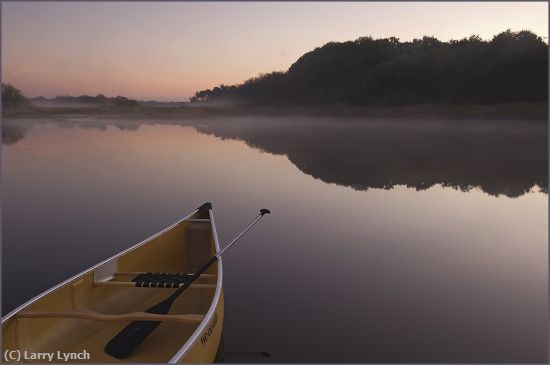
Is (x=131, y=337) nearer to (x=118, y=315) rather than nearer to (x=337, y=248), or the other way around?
(x=118, y=315)

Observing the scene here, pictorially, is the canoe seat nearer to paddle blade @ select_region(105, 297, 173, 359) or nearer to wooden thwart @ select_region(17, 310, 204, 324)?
paddle blade @ select_region(105, 297, 173, 359)

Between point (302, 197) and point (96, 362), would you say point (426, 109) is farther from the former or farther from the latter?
point (96, 362)

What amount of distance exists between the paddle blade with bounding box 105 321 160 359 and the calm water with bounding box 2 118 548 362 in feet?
3.26

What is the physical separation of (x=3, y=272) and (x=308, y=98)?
301ft

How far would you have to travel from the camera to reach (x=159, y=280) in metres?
6.03

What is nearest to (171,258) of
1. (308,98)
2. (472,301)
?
(472,301)

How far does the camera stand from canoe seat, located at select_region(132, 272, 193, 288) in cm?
575

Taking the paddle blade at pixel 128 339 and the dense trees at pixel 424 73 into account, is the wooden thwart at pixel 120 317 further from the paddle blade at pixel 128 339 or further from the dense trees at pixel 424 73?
the dense trees at pixel 424 73

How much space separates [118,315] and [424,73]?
75068 mm

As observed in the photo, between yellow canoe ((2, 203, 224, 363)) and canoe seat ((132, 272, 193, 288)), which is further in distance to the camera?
canoe seat ((132, 272, 193, 288))

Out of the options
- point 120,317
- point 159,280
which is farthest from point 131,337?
point 159,280

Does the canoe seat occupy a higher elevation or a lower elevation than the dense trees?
lower

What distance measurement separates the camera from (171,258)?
7.59 metres

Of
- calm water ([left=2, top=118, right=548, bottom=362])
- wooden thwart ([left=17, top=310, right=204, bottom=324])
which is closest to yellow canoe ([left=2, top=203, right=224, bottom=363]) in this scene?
wooden thwart ([left=17, top=310, right=204, bottom=324])
